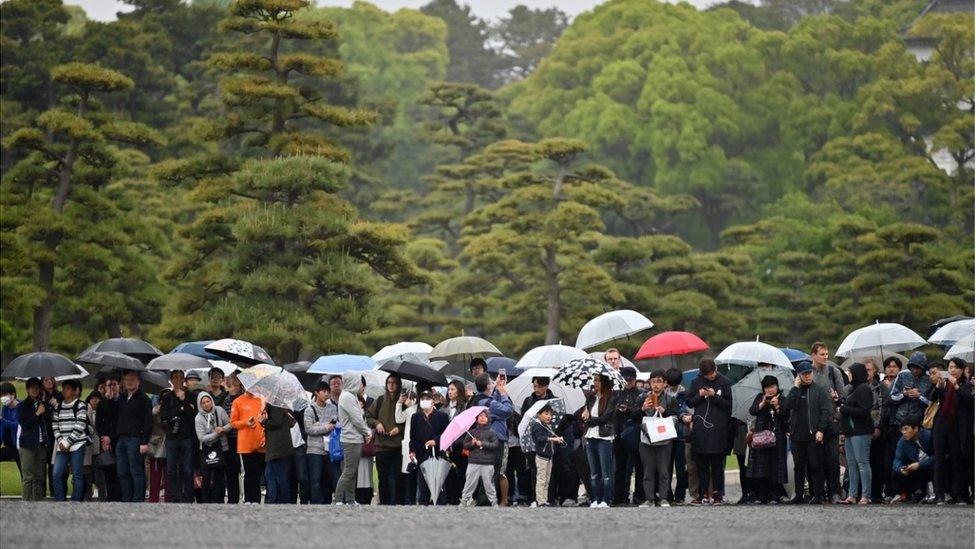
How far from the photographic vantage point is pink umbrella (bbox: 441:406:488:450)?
52.1 ft

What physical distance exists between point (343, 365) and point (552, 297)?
20.9 metres

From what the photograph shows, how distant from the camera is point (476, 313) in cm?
4253

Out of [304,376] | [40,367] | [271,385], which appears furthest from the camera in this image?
[304,376]

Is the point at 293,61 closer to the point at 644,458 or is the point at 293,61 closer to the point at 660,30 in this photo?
the point at 644,458

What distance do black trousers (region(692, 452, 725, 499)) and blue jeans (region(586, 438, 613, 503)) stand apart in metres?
0.93

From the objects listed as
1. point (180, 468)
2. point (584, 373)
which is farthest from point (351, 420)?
point (584, 373)

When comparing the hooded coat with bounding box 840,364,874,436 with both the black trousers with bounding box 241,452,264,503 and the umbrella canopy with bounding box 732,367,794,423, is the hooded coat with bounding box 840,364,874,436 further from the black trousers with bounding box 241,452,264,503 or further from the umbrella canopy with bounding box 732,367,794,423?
the black trousers with bounding box 241,452,264,503

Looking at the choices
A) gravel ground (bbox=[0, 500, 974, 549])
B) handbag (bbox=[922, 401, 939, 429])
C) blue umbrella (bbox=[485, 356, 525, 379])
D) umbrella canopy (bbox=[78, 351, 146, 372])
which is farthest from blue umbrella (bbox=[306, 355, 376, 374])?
handbag (bbox=[922, 401, 939, 429])

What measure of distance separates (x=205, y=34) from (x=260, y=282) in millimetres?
24301

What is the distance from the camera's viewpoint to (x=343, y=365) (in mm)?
18703

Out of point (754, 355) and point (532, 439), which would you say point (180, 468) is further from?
point (754, 355)

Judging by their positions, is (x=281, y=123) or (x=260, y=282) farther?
(x=281, y=123)

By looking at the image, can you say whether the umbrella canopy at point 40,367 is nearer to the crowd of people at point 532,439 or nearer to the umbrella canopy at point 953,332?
the crowd of people at point 532,439

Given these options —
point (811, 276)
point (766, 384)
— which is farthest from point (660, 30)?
point (766, 384)
